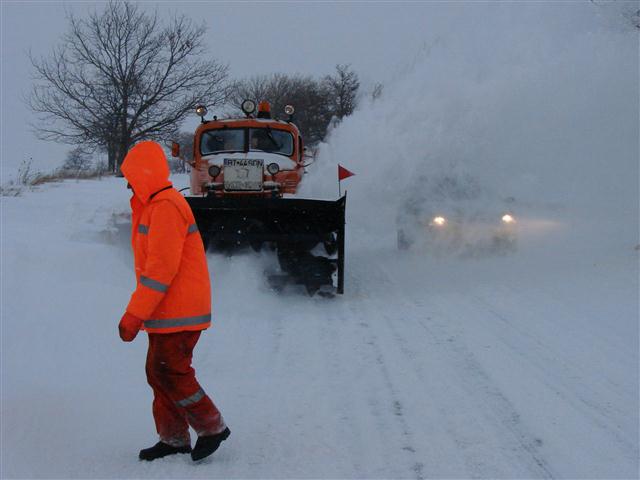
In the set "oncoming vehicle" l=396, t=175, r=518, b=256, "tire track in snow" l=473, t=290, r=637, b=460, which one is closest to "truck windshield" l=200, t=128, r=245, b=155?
"oncoming vehicle" l=396, t=175, r=518, b=256

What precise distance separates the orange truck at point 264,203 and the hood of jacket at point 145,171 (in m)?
4.31

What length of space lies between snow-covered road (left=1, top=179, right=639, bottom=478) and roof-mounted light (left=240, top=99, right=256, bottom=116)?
2855 millimetres

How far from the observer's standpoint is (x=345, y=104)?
38.8m

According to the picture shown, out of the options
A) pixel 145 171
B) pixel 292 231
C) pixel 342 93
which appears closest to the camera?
pixel 145 171

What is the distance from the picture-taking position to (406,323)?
6.84 meters

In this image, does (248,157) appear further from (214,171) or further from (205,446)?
(205,446)

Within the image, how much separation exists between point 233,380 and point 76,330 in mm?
1539

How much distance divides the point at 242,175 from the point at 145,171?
578 cm

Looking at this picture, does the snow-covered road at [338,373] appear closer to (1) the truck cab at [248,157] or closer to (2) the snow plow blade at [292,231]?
(2) the snow plow blade at [292,231]

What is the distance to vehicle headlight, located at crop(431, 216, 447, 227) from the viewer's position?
10.6 m

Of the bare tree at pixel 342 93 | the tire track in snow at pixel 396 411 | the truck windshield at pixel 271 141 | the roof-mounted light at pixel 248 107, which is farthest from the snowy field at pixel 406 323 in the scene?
the bare tree at pixel 342 93

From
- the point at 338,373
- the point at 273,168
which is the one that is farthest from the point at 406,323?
the point at 273,168

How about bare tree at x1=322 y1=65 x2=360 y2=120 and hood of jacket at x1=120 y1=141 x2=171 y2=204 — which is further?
bare tree at x1=322 y1=65 x2=360 y2=120

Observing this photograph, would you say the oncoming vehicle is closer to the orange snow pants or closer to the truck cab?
the truck cab
